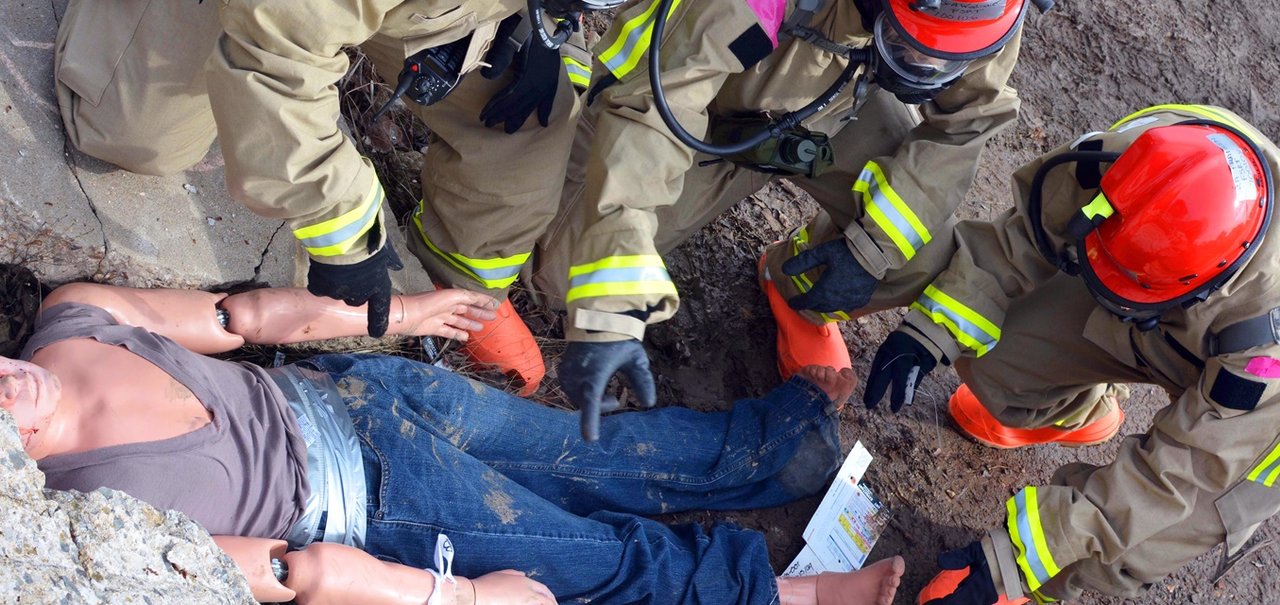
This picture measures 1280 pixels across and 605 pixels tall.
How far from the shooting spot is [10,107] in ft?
7.59

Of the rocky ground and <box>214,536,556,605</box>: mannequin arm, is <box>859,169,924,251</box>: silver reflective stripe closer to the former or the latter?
the rocky ground

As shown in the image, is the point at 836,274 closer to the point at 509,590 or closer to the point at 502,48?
the point at 502,48

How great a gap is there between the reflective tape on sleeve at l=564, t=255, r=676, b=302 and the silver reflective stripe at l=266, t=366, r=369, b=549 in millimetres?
657

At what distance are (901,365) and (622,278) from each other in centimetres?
118

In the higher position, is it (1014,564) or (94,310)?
(94,310)

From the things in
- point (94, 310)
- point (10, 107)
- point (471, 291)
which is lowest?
point (471, 291)

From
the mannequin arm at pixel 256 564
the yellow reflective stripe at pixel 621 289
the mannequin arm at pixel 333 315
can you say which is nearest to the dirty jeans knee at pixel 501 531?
the mannequin arm at pixel 333 315

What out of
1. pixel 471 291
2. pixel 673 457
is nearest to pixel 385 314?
pixel 471 291

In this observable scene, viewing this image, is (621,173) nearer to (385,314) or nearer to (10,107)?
(385,314)

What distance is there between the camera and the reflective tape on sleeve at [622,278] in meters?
2.19

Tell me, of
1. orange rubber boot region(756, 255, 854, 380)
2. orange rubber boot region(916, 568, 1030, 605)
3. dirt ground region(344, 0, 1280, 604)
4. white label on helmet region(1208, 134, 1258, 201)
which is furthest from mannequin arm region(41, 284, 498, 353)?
white label on helmet region(1208, 134, 1258, 201)

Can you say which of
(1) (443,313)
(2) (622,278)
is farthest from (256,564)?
(1) (443,313)

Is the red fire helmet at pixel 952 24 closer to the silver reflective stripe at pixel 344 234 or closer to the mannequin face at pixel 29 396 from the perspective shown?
the silver reflective stripe at pixel 344 234

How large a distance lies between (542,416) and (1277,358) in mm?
1883
